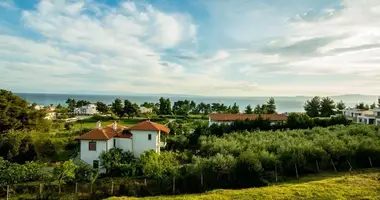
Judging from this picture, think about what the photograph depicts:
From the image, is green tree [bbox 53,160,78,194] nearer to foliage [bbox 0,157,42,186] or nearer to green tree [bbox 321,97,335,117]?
foliage [bbox 0,157,42,186]

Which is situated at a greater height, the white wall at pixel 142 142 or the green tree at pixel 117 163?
the white wall at pixel 142 142

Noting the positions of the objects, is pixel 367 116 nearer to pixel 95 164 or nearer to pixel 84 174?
pixel 95 164

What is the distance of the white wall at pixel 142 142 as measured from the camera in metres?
24.3

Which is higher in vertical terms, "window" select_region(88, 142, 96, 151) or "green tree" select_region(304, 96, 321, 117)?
"green tree" select_region(304, 96, 321, 117)

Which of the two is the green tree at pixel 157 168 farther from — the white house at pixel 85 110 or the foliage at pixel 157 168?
the white house at pixel 85 110

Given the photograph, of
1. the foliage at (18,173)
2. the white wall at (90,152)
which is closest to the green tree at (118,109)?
the white wall at (90,152)

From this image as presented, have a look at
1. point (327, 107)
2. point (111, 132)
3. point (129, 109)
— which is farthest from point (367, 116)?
point (129, 109)

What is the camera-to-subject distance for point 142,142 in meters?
24.3

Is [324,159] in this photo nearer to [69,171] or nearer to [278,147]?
[278,147]

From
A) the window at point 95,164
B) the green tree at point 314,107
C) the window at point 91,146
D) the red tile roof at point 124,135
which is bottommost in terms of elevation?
the window at point 95,164

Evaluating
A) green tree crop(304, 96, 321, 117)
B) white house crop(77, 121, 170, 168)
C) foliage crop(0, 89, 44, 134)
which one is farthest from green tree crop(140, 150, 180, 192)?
green tree crop(304, 96, 321, 117)

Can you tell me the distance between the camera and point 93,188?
61.1 ft

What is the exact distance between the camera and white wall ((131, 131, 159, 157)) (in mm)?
24266

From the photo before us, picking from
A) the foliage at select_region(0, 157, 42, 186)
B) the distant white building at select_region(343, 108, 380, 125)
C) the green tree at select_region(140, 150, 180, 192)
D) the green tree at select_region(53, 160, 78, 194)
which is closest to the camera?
the foliage at select_region(0, 157, 42, 186)
